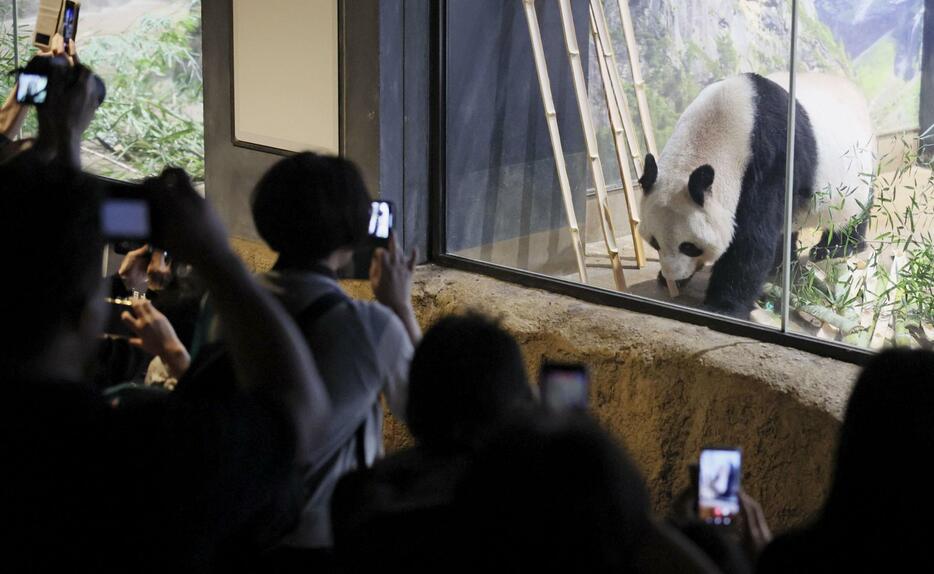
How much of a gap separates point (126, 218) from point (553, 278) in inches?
127

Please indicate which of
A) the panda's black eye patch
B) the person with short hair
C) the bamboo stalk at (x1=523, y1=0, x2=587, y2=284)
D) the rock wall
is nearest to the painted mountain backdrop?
the bamboo stalk at (x1=523, y1=0, x2=587, y2=284)

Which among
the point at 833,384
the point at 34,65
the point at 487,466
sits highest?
the point at 34,65

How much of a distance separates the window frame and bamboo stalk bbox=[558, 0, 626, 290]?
0.15m

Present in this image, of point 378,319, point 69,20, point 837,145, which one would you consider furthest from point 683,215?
point 69,20

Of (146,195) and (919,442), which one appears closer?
(919,442)

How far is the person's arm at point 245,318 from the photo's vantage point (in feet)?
5.36

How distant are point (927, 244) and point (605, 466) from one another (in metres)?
3.03

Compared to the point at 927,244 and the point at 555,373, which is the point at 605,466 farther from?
the point at 927,244

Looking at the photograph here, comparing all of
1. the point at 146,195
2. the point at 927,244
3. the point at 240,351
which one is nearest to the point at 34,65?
the point at 146,195

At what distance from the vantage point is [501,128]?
A: 4996 mm

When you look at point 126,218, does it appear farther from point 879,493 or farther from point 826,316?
point 826,316

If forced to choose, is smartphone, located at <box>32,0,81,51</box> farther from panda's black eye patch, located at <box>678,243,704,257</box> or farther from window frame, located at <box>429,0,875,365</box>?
panda's black eye patch, located at <box>678,243,704,257</box>

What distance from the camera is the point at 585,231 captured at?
4809mm

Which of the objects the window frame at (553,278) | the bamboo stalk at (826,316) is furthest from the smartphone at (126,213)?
the bamboo stalk at (826,316)
